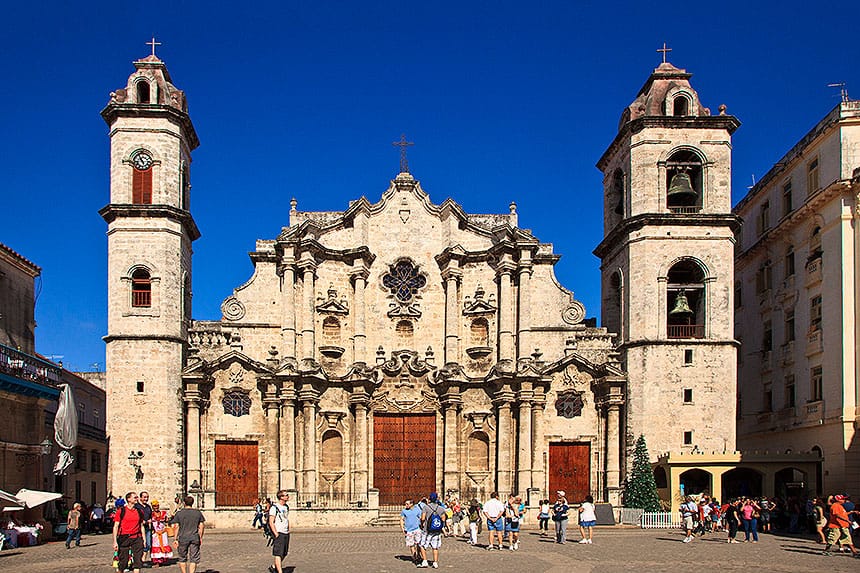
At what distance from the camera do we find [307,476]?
38.2 metres

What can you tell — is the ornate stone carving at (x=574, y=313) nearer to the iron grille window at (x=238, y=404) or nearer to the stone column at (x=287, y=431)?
the stone column at (x=287, y=431)

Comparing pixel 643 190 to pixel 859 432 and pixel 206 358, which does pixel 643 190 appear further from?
pixel 206 358

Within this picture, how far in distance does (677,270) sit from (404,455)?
13363 mm

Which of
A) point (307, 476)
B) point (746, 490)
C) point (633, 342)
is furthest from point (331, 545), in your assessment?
point (746, 490)

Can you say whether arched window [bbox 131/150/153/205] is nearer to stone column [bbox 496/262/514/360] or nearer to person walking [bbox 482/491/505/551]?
stone column [bbox 496/262/514/360]

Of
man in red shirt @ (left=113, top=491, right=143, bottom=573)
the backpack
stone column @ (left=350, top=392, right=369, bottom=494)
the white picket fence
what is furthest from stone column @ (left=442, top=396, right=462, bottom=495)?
man in red shirt @ (left=113, top=491, right=143, bottom=573)

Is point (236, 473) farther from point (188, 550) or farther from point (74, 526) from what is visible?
point (188, 550)

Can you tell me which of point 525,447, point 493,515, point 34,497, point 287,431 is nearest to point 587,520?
point 493,515

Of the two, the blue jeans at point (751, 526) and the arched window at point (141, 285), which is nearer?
the blue jeans at point (751, 526)

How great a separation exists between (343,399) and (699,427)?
45.6ft

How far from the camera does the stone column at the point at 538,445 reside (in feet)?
126

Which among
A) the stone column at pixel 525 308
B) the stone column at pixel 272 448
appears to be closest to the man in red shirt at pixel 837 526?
the stone column at pixel 525 308

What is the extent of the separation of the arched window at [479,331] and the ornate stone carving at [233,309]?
9.45 m

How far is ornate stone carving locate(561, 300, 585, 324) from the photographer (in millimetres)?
40125
